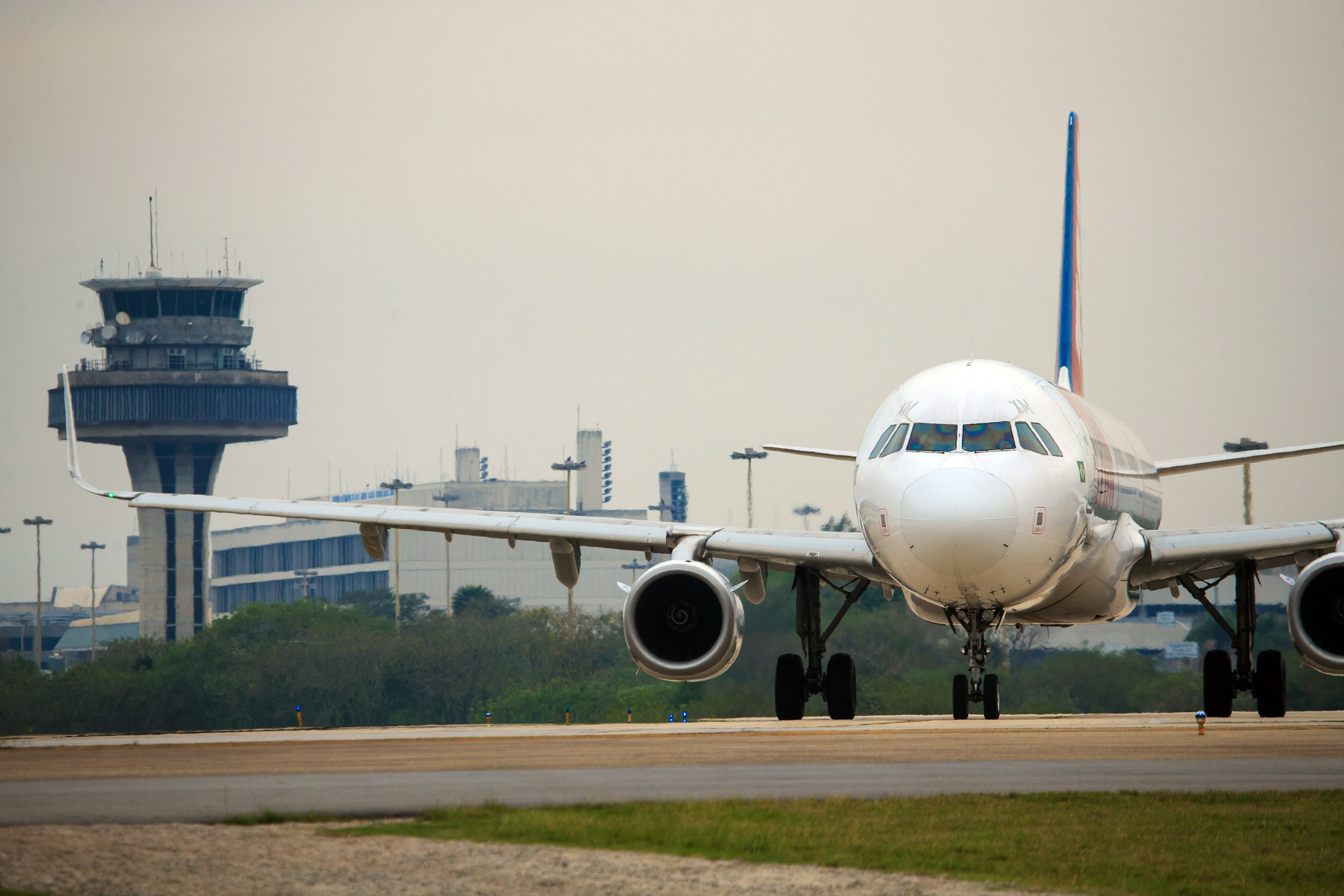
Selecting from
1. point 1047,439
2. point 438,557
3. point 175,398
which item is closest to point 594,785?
point 1047,439

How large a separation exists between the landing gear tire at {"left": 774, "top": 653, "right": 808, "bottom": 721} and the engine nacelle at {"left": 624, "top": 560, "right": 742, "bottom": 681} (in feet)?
6.64

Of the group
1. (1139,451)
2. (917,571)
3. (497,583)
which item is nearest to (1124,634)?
(497,583)

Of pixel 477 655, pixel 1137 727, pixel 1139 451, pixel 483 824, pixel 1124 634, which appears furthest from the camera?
pixel 1124 634

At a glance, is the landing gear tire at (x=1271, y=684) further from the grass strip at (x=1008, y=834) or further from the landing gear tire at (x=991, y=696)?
the grass strip at (x=1008, y=834)

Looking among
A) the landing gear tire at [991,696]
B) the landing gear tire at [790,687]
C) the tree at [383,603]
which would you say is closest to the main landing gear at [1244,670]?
the landing gear tire at [991,696]

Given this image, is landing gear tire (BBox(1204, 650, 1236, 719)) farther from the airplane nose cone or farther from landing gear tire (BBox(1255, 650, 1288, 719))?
the airplane nose cone

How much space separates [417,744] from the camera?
2033 centimetres

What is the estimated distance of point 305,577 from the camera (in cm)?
16612

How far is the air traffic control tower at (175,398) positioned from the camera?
143250 mm

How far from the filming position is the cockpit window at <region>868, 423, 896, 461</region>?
21094 mm

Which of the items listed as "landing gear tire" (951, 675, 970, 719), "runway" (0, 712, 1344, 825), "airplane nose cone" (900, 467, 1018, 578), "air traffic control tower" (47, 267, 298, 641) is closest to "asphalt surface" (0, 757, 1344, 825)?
"runway" (0, 712, 1344, 825)

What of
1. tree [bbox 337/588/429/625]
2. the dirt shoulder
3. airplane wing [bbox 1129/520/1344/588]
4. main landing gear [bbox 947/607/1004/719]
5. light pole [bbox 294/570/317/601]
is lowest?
tree [bbox 337/588/429/625]

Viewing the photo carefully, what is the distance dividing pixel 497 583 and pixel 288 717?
79.5m

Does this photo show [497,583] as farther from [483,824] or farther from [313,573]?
[483,824]
